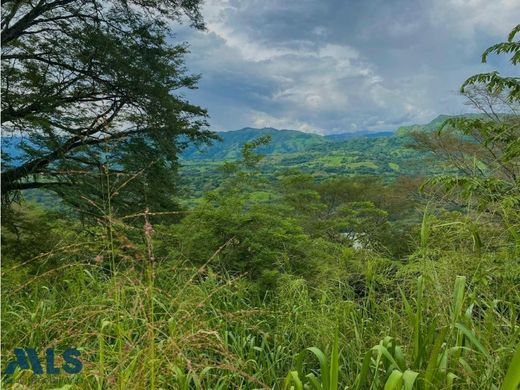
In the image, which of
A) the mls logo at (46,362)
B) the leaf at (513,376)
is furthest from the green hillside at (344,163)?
the leaf at (513,376)

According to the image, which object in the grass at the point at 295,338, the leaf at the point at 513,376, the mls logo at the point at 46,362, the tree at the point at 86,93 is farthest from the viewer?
the tree at the point at 86,93

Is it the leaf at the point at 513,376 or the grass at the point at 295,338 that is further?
the grass at the point at 295,338

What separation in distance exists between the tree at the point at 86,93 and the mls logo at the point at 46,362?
632 centimetres

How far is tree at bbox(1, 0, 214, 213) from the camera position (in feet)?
27.3

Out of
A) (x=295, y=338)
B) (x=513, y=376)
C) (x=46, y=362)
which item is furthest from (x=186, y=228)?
(x=513, y=376)

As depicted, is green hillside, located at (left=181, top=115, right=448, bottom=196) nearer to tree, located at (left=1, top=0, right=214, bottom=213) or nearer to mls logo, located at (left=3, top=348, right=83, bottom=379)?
tree, located at (left=1, top=0, right=214, bottom=213)

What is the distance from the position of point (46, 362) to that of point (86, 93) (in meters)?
8.38

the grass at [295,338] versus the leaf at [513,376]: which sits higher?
the leaf at [513,376]

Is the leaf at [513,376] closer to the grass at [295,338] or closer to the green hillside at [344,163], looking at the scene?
the grass at [295,338]

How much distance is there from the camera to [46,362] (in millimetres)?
1923

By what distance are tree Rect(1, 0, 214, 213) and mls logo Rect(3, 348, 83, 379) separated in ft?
20.7

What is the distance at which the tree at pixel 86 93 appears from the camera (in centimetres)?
833

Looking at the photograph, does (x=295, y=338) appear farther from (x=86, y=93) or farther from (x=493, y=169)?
(x=86, y=93)

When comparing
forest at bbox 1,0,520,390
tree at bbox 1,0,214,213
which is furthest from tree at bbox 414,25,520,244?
tree at bbox 1,0,214,213
